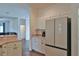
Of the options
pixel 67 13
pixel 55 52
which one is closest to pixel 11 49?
pixel 55 52

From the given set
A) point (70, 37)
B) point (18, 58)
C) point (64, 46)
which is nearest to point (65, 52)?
point (64, 46)

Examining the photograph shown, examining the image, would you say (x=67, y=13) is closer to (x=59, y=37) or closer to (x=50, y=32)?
(x=50, y=32)

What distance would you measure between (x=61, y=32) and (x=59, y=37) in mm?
185

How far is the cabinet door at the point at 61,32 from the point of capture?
4480 millimetres

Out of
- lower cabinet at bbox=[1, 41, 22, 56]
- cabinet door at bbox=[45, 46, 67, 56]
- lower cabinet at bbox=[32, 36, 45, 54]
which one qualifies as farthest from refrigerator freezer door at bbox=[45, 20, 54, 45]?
lower cabinet at bbox=[32, 36, 45, 54]

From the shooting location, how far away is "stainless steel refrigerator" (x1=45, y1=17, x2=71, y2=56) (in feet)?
14.6

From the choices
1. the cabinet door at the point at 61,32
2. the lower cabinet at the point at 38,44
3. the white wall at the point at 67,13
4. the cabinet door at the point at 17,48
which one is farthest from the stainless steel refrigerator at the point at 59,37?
the lower cabinet at the point at 38,44

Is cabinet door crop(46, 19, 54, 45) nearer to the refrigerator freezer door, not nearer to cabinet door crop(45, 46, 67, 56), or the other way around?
the refrigerator freezer door

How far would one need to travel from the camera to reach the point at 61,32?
4.64m

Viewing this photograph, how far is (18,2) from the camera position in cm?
126

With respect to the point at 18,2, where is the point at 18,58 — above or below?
below

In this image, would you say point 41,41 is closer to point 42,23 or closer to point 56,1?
point 42,23

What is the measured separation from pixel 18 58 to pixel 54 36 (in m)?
3.70

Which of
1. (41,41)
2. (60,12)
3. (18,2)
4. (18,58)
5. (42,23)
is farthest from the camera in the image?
(42,23)
